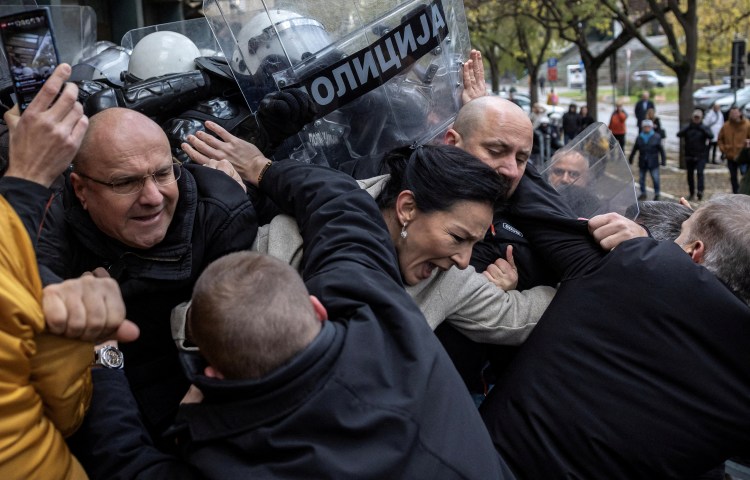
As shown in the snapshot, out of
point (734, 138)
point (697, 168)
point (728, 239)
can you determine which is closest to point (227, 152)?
point (728, 239)

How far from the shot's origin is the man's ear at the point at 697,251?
7.33ft

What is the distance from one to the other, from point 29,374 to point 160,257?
70cm

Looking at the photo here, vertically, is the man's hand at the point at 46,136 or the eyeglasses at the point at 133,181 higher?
the man's hand at the point at 46,136

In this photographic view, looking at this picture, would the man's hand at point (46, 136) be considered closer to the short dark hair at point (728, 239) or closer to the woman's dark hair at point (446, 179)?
the woman's dark hair at point (446, 179)

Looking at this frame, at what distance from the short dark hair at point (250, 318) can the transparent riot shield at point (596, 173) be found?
1932 millimetres

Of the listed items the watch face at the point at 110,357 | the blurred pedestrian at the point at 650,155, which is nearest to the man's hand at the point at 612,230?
the watch face at the point at 110,357

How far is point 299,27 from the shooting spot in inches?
102

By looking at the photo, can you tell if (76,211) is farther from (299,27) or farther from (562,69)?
(562,69)

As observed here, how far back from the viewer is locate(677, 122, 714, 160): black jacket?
567 inches

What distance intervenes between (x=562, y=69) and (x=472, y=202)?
62.8 meters

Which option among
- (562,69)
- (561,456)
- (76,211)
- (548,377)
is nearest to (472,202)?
(548,377)

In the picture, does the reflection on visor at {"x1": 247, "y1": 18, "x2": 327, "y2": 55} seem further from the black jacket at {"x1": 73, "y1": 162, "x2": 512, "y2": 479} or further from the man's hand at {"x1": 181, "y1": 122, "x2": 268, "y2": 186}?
the black jacket at {"x1": 73, "y1": 162, "x2": 512, "y2": 479}

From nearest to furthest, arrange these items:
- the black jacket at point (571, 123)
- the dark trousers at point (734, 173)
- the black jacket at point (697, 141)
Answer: the dark trousers at point (734, 173)
the black jacket at point (697, 141)
the black jacket at point (571, 123)

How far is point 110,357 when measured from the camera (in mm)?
1810
